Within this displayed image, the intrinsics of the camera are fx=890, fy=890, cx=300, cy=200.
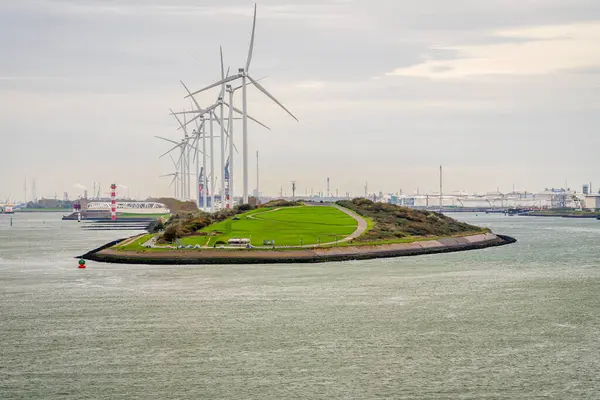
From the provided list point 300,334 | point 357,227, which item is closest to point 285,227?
point 357,227

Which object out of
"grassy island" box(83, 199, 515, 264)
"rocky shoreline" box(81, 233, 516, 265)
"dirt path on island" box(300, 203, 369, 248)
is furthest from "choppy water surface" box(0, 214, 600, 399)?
"dirt path on island" box(300, 203, 369, 248)

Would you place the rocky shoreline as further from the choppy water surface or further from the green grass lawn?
the choppy water surface

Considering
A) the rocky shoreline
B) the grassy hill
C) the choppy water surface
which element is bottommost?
the choppy water surface

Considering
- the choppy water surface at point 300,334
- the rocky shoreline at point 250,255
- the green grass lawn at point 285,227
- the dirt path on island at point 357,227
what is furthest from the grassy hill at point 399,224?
the choppy water surface at point 300,334

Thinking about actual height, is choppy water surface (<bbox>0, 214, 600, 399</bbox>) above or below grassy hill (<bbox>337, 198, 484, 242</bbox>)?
below

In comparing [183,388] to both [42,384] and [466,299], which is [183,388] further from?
[466,299]
